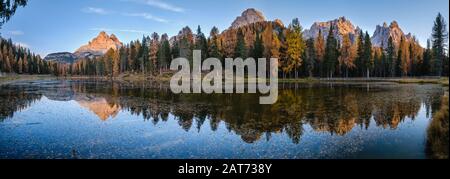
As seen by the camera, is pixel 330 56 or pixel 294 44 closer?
pixel 294 44

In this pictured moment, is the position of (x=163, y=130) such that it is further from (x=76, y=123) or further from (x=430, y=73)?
(x=430, y=73)

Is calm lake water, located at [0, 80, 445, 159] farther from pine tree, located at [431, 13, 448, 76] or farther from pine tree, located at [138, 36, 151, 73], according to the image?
pine tree, located at [138, 36, 151, 73]

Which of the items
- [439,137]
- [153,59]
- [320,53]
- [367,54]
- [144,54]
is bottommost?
[439,137]

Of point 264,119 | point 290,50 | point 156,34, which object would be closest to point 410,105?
point 264,119

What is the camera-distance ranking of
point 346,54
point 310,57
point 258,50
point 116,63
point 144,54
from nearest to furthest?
point 310,57, point 346,54, point 258,50, point 144,54, point 116,63

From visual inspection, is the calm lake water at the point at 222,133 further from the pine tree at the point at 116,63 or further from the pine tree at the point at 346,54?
the pine tree at the point at 116,63

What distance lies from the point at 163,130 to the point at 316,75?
100.0m

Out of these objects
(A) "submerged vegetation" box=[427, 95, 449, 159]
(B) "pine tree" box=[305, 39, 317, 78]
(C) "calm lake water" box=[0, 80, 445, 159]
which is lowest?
(C) "calm lake water" box=[0, 80, 445, 159]

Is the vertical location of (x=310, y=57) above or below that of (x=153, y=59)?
below

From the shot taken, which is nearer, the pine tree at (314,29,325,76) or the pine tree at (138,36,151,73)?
the pine tree at (314,29,325,76)

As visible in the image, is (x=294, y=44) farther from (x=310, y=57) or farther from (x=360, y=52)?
(x=360, y=52)

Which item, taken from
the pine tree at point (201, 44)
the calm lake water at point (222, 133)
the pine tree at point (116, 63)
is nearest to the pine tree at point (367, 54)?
the pine tree at point (201, 44)

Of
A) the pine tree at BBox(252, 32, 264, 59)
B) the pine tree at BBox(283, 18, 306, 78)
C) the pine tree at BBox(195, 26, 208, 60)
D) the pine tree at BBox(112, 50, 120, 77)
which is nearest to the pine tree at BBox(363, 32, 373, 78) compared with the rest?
the pine tree at BBox(283, 18, 306, 78)

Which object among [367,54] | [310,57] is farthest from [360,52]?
[310,57]
